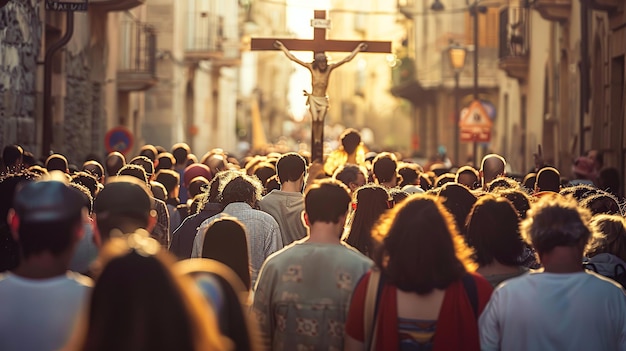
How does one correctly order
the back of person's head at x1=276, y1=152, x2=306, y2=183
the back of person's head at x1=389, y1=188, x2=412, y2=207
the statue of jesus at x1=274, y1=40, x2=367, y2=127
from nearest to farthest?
1. the back of person's head at x1=389, y1=188, x2=412, y2=207
2. the back of person's head at x1=276, y1=152, x2=306, y2=183
3. the statue of jesus at x1=274, y1=40, x2=367, y2=127

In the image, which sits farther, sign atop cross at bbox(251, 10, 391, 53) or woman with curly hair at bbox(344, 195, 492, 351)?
sign atop cross at bbox(251, 10, 391, 53)

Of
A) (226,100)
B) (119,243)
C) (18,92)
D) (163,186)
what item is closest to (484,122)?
(18,92)

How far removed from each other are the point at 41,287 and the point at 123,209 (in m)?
0.72

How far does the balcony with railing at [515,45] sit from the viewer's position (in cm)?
3609

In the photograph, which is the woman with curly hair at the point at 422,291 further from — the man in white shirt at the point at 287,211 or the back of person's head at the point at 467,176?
the back of person's head at the point at 467,176

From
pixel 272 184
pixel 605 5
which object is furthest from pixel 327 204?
pixel 605 5

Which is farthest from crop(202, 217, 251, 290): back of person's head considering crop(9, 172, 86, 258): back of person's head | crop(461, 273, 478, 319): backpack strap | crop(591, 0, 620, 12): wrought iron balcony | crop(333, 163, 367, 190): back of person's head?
crop(591, 0, 620, 12): wrought iron balcony

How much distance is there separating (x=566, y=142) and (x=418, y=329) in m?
24.3

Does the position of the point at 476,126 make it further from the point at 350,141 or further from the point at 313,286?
the point at 313,286

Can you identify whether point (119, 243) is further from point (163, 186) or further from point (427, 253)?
point (163, 186)

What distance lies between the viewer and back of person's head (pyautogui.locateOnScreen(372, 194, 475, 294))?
19.8 ft

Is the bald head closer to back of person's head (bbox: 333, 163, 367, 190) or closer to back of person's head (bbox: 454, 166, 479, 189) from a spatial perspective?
back of person's head (bbox: 454, 166, 479, 189)

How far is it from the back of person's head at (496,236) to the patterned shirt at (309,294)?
74 cm

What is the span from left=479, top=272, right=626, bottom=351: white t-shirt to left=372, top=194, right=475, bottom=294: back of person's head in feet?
0.79
